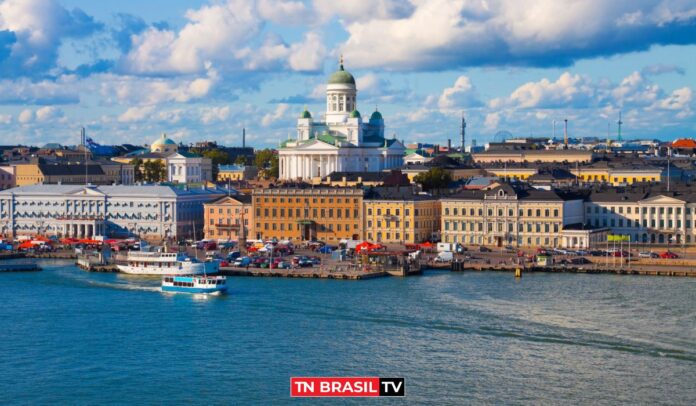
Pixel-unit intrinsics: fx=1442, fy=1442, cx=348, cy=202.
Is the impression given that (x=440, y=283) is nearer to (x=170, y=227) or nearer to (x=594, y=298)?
(x=594, y=298)

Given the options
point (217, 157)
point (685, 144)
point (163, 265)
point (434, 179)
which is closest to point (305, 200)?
point (163, 265)

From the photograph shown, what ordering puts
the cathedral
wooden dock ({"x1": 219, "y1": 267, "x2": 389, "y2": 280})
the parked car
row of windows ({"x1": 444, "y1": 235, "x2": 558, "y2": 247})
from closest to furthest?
1. wooden dock ({"x1": 219, "y1": 267, "x2": 389, "y2": 280})
2. the parked car
3. row of windows ({"x1": 444, "y1": 235, "x2": 558, "y2": 247})
4. the cathedral

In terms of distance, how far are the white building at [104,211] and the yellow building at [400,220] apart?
829cm

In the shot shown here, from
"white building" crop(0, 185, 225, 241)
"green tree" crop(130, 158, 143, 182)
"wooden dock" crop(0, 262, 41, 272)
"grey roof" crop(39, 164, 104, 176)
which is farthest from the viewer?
"green tree" crop(130, 158, 143, 182)

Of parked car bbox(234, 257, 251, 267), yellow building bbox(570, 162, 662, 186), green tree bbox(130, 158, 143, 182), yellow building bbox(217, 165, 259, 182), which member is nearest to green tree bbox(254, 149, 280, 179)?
yellow building bbox(217, 165, 259, 182)

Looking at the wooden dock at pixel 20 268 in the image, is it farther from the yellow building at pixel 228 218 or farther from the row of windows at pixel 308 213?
the row of windows at pixel 308 213

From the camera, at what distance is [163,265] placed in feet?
144

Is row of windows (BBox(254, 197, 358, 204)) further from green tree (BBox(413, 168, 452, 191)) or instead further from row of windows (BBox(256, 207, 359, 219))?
green tree (BBox(413, 168, 452, 191))

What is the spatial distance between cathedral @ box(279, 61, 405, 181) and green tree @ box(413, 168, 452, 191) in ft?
30.7

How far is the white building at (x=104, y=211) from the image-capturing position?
57.5m

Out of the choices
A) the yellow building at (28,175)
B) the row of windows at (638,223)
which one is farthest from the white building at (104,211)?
the row of windows at (638,223)

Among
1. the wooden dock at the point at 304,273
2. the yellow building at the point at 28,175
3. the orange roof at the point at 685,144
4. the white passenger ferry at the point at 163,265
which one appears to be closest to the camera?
the white passenger ferry at the point at 163,265

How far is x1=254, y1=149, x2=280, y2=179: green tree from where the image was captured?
86.8 metres

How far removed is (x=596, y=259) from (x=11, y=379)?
79.1 feet
